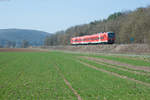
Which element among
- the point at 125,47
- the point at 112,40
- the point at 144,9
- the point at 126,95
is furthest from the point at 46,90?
the point at 144,9

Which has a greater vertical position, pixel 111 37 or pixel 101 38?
pixel 111 37

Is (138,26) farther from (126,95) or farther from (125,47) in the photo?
(126,95)

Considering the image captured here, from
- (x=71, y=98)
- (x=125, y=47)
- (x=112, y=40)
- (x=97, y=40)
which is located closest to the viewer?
(x=71, y=98)

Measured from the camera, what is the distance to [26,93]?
10.4 metres

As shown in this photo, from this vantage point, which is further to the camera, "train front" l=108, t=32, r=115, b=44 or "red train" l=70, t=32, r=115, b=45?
"red train" l=70, t=32, r=115, b=45

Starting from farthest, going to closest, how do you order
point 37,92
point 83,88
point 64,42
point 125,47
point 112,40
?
point 64,42, point 112,40, point 125,47, point 83,88, point 37,92

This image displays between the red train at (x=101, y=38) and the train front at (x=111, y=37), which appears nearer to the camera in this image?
the train front at (x=111, y=37)

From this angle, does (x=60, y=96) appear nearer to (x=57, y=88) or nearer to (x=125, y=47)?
(x=57, y=88)

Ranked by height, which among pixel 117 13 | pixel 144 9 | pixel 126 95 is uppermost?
pixel 117 13

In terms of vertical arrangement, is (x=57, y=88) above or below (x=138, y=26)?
below

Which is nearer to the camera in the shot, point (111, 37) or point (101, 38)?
point (111, 37)

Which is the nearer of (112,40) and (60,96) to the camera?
(60,96)

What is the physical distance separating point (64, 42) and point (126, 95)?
4799 inches

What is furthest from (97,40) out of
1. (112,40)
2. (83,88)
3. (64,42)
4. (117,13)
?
(64,42)
